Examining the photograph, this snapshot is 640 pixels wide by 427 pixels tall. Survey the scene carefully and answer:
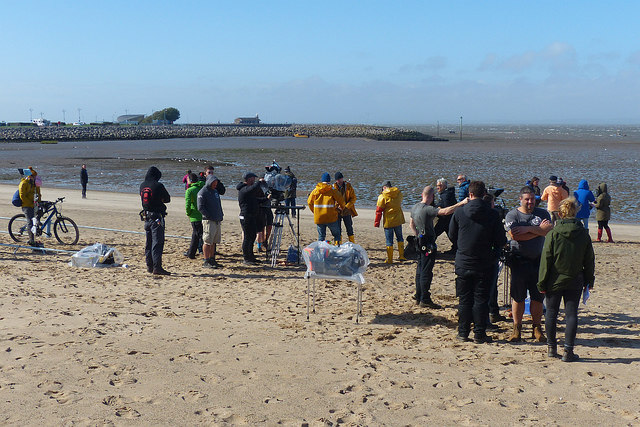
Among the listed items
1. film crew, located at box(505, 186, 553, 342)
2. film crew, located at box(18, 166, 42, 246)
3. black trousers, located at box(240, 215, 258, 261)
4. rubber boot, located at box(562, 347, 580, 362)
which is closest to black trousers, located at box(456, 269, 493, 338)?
film crew, located at box(505, 186, 553, 342)

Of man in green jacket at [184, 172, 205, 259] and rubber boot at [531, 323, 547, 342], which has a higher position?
man in green jacket at [184, 172, 205, 259]

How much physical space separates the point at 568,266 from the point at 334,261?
2.86m

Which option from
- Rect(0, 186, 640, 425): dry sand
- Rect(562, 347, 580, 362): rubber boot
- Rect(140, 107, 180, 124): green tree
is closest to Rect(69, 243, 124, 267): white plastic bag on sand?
Rect(0, 186, 640, 425): dry sand

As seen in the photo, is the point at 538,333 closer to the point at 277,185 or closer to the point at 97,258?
the point at 277,185

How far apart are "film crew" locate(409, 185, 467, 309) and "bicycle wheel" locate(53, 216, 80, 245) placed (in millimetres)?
7702

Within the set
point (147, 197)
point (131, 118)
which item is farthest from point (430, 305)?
point (131, 118)

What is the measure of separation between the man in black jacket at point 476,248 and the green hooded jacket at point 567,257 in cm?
59

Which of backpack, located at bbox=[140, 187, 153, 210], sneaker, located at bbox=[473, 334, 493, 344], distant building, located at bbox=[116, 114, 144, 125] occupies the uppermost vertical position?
distant building, located at bbox=[116, 114, 144, 125]

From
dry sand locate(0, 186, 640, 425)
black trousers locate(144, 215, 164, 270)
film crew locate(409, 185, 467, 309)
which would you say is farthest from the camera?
black trousers locate(144, 215, 164, 270)

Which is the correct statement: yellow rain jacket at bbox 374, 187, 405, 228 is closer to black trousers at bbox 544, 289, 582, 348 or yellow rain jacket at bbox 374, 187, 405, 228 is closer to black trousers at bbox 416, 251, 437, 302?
black trousers at bbox 416, 251, 437, 302

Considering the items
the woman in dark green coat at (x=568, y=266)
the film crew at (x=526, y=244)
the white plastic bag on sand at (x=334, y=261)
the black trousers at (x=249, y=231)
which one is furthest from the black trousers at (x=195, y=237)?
the woman in dark green coat at (x=568, y=266)

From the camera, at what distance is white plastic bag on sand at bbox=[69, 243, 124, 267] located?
10508 mm

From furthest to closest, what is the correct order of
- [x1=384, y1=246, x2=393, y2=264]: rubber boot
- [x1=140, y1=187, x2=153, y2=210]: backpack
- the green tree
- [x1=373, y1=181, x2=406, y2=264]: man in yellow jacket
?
the green tree → [x1=384, y1=246, x2=393, y2=264]: rubber boot → [x1=373, y1=181, x2=406, y2=264]: man in yellow jacket → [x1=140, y1=187, x2=153, y2=210]: backpack

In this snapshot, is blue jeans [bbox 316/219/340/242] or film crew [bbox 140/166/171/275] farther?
blue jeans [bbox 316/219/340/242]
